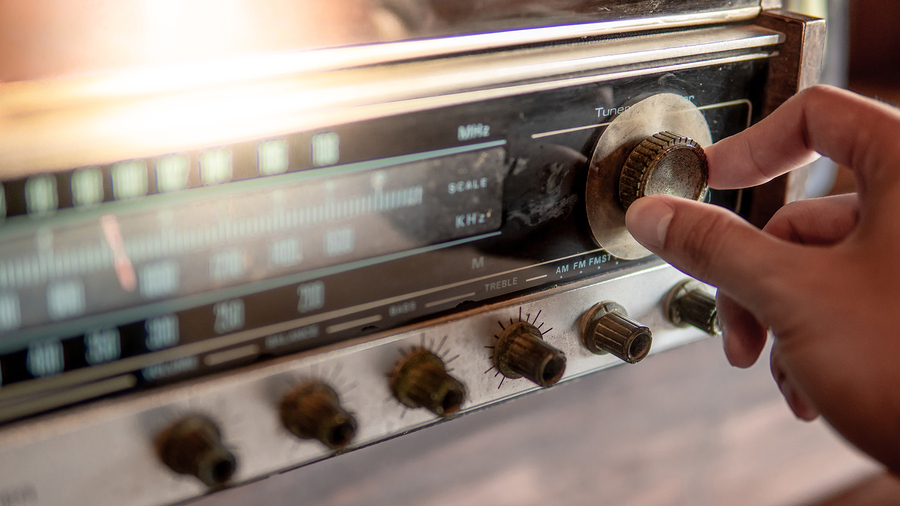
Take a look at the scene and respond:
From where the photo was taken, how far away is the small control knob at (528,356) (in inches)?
20.1

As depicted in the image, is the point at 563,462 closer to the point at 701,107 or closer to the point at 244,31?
the point at 701,107

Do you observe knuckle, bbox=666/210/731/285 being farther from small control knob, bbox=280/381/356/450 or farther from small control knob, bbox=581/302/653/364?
small control knob, bbox=280/381/356/450

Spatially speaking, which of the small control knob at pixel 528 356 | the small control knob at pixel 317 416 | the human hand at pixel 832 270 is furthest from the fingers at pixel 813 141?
the small control knob at pixel 317 416

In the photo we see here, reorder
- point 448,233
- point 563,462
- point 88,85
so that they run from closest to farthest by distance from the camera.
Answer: point 88,85 → point 448,233 → point 563,462

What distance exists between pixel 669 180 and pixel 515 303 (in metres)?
0.16

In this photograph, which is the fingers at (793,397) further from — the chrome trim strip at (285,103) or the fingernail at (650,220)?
the chrome trim strip at (285,103)

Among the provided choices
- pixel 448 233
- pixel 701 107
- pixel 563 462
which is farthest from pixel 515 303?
pixel 563 462

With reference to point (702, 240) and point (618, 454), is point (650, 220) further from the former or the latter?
point (618, 454)

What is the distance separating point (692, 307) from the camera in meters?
0.62

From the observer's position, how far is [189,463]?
413mm

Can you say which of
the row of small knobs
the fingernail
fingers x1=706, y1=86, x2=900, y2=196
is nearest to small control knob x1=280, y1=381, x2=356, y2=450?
the row of small knobs

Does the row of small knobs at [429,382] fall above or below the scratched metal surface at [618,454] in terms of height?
above

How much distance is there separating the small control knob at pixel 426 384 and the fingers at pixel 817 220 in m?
0.31

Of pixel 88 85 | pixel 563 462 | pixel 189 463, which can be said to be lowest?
pixel 563 462
